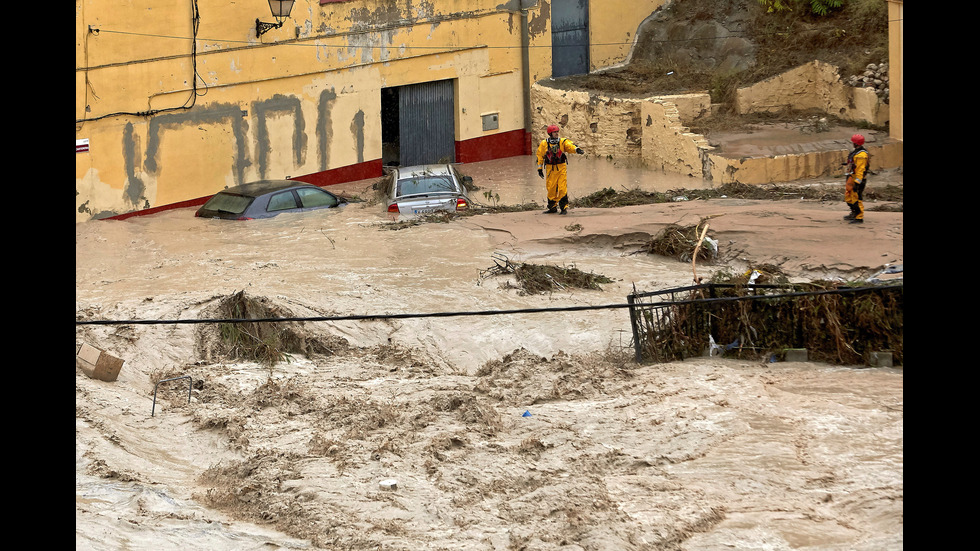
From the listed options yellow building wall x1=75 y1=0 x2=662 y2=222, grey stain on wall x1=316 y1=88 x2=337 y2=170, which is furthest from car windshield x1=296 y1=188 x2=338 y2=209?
grey stain on wall x1=316 y1=88 x2=337 y2=170

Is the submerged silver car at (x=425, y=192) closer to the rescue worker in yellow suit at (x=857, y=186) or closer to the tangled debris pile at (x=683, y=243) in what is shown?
the tangled debris pile at (x=683, y=243)

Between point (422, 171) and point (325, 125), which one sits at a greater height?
point (325, 125)

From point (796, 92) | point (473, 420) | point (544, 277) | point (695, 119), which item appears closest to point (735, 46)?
point (796, 92)

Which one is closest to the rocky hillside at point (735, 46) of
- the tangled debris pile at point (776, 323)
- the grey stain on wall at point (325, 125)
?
the grey stain on wall at point (325, 125)

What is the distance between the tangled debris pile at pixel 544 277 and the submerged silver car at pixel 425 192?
4.16 meters

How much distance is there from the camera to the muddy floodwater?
7.14 metres

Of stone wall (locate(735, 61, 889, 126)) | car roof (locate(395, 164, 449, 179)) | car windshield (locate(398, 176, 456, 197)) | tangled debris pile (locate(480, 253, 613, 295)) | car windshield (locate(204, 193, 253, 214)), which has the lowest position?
tangled debris pile (locate(480, 253, 613, 295))

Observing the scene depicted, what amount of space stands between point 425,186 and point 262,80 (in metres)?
5.08

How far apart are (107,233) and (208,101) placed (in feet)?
12.7

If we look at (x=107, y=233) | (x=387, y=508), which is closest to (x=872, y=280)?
(x=387, y=508)

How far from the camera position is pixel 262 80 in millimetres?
21547

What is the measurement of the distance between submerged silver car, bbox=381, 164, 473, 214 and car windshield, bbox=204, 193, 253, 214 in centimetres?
245

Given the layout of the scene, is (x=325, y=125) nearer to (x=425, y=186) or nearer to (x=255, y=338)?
(x=425, y=186)

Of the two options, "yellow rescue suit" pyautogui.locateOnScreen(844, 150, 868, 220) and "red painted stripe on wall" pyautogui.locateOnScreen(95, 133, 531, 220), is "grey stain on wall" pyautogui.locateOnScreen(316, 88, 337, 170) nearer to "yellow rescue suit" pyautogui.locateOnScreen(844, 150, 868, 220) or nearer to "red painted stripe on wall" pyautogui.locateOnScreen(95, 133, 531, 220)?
"red painted stripe on wall" pyautogui.locateOnScreen(95, 133, 531, 220)
